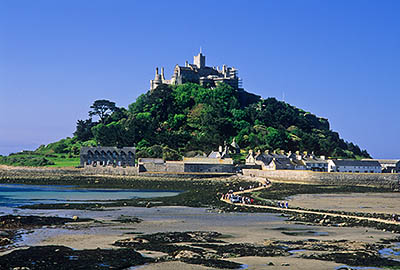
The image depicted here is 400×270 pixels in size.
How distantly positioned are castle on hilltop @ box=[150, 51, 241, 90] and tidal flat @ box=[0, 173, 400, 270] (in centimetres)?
8856

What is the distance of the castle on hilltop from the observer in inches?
4798

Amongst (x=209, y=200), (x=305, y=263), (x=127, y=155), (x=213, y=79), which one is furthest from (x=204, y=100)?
(x=305, y=263)

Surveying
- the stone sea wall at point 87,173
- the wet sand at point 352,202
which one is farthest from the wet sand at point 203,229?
the stone sea wall at point 87,173

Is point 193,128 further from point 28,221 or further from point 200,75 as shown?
point 28,221

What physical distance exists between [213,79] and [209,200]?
84.1 m

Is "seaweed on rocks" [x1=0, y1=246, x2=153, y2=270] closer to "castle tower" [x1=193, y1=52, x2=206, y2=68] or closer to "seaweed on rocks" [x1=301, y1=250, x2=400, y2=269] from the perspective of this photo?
"seaweed on rocks" [x1=301, y1=250, x2=400, y2=269]

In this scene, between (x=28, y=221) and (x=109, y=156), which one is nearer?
(x=28, y=221)

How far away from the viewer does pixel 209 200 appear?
136 ft

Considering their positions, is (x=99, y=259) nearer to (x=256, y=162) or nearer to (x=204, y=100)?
(x=256, y=162)

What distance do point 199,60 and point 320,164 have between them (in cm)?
5525

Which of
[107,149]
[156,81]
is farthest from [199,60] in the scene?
[107,149]

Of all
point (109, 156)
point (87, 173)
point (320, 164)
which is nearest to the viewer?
point (320, 164)

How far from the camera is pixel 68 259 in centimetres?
1895

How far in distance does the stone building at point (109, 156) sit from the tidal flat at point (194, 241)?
5309 cm
